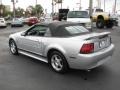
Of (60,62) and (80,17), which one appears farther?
(80,17)

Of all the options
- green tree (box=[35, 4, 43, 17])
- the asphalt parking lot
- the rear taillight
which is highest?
green tree (box=[35, 4, 43, 17])

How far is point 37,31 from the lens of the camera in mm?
6422

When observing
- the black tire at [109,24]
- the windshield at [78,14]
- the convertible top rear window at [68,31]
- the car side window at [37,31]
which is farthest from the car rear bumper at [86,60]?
the black tire at [109,24]

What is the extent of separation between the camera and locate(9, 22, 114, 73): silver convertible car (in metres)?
4.92

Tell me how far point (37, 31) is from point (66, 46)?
5.47 ft

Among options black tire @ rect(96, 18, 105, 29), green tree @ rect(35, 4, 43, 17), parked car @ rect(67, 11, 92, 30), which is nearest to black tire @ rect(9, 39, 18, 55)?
parked car @ rect(67, 11, 92, 30)

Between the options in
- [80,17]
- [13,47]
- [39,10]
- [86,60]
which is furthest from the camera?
[39,10]

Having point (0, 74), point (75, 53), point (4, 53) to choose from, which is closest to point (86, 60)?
point (75, 53)

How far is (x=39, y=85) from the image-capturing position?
4.71 metres

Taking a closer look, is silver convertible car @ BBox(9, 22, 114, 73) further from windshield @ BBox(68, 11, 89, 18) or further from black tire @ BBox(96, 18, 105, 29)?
black tire @ BBox(96, 18, 105, 29)

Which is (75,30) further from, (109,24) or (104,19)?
(109,24)

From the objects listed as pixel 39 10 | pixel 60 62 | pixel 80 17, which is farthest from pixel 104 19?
pixel 39 10

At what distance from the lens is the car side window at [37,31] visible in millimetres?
6168

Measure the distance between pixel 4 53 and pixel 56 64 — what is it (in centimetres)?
346
